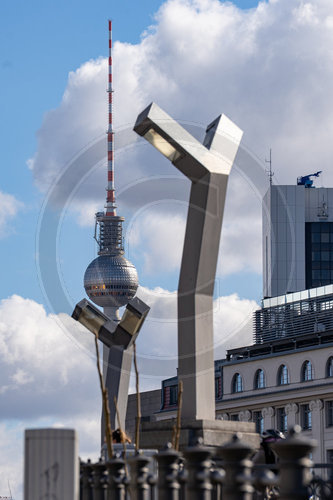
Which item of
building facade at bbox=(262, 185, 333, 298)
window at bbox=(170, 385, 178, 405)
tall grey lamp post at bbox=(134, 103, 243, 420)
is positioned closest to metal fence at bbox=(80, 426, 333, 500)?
tall grey lamp post at bbox=(134, 103, 243, 420)

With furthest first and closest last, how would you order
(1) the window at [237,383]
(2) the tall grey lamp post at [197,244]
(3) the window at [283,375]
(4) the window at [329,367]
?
(1) the window at [237,383] < (3) the window at [283,375] < (4) the window at [329,367] < (2) the tall grey lamp post at [197,244]

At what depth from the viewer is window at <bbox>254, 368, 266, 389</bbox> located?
305 ft

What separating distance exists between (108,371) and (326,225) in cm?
11792

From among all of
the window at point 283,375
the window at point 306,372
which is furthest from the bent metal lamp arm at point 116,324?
the window at point 283,375

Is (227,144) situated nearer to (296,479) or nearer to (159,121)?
(159,121)

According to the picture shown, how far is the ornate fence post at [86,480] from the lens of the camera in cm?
1767

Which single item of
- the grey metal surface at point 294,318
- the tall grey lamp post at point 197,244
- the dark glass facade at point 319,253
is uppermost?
the dark glass facade at point 319,253

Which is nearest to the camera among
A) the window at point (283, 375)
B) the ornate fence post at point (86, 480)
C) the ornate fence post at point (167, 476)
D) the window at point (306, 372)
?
the ornate fence post at point (167, 476)

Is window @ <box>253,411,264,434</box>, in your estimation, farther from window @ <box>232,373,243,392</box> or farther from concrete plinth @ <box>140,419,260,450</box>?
concrete plinth @ <box>140,419,260,450</box>

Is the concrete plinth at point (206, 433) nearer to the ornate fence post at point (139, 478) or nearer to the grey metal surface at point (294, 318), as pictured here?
the ornate fence post at point (139, 478)

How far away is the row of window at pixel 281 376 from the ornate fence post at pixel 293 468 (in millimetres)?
76154

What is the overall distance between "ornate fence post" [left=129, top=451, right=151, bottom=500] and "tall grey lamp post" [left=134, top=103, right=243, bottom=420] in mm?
6233

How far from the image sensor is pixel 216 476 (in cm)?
1131

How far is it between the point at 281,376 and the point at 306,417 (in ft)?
12.9
